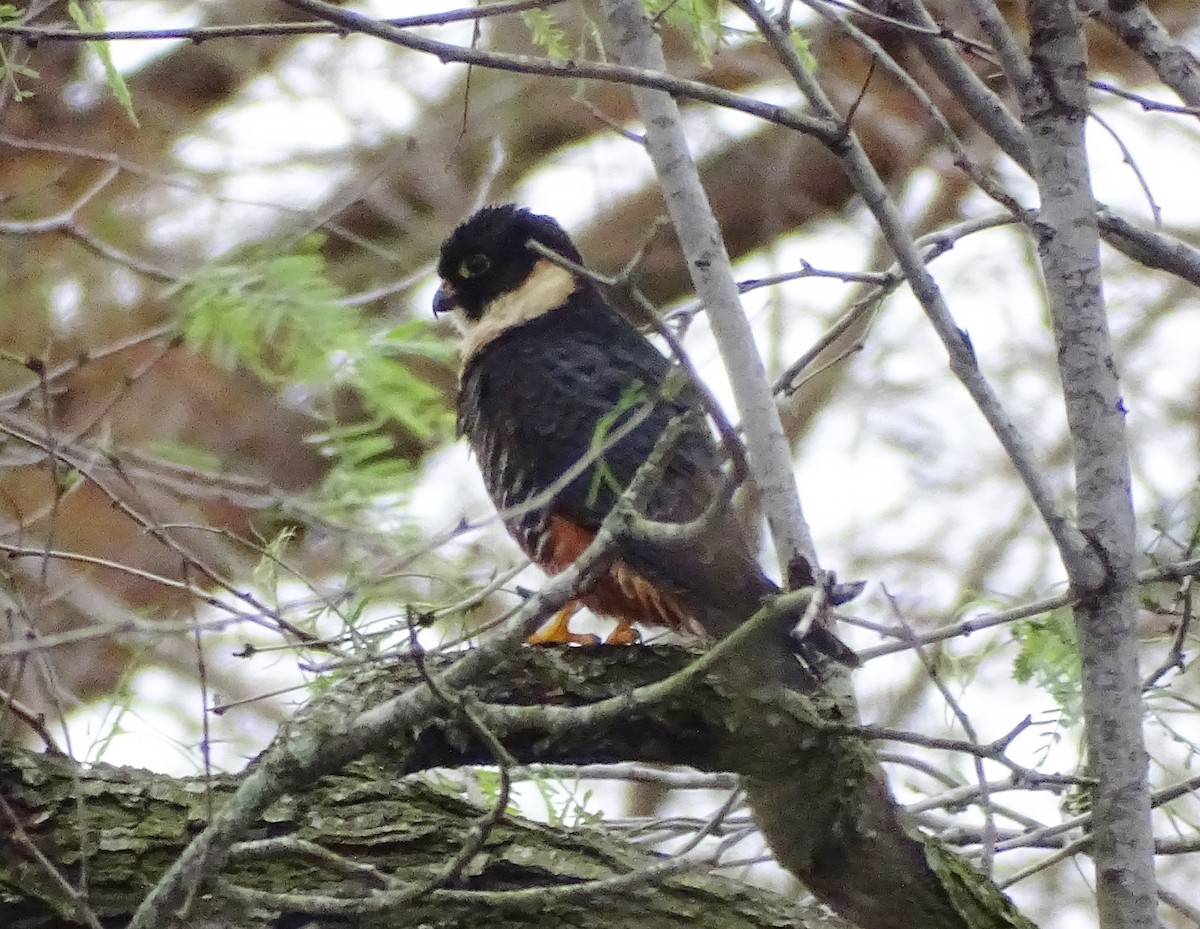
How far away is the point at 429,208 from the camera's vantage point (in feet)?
17.6

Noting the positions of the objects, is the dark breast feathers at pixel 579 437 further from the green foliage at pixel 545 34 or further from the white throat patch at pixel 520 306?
the green foliage at pixel 545 34

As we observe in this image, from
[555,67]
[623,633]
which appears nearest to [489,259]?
[623,633]

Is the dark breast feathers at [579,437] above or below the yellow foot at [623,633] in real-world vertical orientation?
above

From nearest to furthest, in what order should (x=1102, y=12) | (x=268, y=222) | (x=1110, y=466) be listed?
(x=1110, y=466), (x=1102, y=12), (x=268, y=222)

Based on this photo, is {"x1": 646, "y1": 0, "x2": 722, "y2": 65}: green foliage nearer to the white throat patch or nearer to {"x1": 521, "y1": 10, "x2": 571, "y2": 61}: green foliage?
{"x1": 521, "y1": 10, "x2": 571, "y2": 61}: green foliage

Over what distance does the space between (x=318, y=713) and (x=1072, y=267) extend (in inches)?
48.5

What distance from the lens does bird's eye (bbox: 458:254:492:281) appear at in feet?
13.5

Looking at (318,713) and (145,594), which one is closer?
(318,713)

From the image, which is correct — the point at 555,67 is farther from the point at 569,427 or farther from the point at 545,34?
the point at 569,427

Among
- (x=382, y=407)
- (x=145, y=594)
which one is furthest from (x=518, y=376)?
(x=145, y=594)

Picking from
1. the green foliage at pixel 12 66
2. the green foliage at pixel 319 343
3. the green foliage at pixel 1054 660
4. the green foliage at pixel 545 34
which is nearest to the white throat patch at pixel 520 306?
the green foliage at pixel 319 343

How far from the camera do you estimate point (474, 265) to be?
4.13 metres

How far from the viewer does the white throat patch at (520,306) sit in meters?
3.92

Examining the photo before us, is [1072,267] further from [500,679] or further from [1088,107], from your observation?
[500,679]
